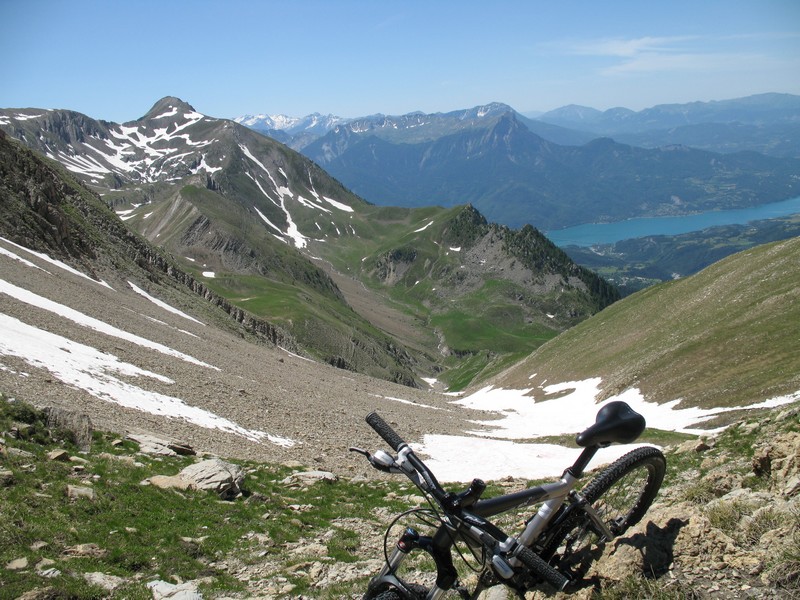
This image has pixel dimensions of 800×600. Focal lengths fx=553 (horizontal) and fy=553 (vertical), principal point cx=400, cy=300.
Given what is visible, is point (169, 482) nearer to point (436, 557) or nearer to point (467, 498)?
point (436, 557)

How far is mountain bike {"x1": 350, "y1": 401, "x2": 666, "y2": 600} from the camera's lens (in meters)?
4.90

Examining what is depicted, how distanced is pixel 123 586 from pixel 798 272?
186 ft

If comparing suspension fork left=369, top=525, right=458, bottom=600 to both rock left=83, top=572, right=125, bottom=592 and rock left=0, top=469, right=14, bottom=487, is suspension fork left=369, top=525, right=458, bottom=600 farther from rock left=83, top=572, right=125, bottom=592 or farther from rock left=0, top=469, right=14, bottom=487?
rock left=0, top=469, right=14, bottom=487

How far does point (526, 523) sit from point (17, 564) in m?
9.12

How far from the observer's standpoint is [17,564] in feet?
31.6

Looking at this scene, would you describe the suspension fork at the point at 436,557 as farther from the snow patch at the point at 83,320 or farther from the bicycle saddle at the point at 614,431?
the snow patch at the point at 83,320

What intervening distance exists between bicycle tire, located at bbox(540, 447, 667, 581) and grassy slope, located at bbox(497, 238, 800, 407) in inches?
1302

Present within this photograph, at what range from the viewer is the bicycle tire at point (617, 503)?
21.1 feet

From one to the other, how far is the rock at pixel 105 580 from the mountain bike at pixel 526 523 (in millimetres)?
6586

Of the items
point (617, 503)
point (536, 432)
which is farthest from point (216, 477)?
point (536, 432)

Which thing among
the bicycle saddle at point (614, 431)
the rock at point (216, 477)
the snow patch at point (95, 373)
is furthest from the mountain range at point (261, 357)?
the bicycle saddle at point (614, 431)

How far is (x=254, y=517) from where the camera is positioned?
48.2ft

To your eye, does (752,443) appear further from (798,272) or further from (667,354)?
(798,272)

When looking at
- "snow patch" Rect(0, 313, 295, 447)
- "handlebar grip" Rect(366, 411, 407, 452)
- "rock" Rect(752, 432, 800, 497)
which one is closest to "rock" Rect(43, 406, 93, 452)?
"snow patch" Rect(0, 313, 295, 447)
